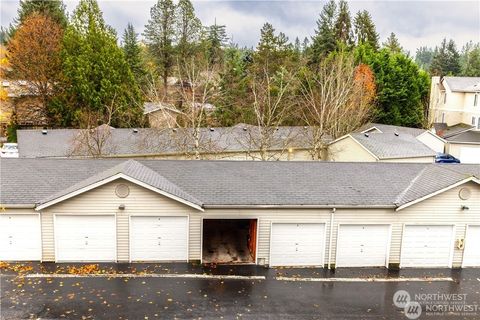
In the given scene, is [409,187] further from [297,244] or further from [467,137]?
[467,137]

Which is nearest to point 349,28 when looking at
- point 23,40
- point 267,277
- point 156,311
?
point 23,40

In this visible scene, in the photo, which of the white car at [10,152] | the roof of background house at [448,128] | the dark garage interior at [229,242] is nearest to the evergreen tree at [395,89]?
the roof of background house at [448,128]

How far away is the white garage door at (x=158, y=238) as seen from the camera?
1778cm

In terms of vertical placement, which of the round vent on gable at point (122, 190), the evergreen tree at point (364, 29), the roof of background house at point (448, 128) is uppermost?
the evergreen tree at point (364, 29)

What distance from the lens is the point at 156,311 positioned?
13.9 metres

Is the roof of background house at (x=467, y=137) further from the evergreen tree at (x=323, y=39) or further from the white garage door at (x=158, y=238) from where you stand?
the white garage door at (x=158, y=238)

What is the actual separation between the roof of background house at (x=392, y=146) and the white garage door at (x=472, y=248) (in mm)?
12042

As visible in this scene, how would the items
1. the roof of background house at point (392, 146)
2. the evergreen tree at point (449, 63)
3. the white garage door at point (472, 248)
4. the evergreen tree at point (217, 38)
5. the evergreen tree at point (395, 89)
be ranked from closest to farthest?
1. the white garage door at point (472, 248)
2. the roof of background house at point (392, 146)
3. the evergreen tree at point (395, 89)
4. the evergreen tree at point (217, 38)
5. the evergreen tree at point (449, 63)

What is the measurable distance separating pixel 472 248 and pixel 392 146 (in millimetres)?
14713

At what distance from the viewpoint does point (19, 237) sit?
17359 mm

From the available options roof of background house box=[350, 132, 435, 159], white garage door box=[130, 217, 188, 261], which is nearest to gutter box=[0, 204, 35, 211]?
white garage door box=[130, 217, 188, 261]

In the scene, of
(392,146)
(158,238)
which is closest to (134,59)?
(392,146)

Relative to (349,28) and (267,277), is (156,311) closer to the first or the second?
(267,277)

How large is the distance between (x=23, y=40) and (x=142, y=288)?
37.4m
